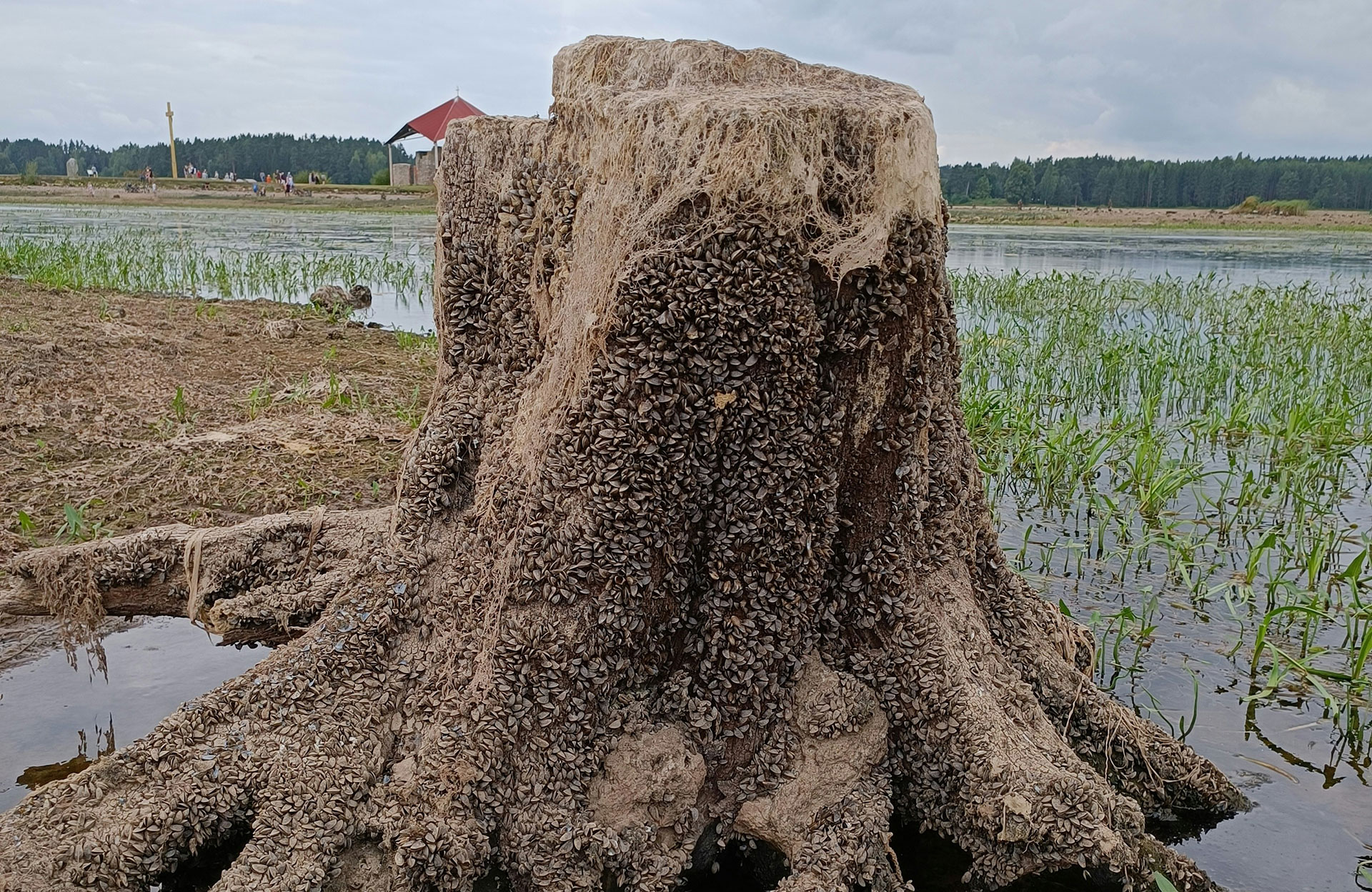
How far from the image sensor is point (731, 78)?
9.25 ft

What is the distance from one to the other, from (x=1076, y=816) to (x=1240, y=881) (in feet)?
2.70

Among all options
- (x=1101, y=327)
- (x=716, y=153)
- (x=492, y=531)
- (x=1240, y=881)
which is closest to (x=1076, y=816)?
(x=1240, y=881)

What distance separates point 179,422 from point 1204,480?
268 inches

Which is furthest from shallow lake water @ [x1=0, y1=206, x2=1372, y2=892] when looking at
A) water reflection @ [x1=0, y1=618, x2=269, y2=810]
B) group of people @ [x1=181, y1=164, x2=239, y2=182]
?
group of people @ [x1=181, y1=164, x2=239, y2=182]

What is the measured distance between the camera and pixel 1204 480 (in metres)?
6.67

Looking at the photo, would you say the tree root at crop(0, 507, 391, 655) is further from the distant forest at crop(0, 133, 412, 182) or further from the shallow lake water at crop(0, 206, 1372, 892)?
the distant forest at crop(0, 133, 412, 182)

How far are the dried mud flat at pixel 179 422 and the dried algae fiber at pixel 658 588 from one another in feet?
6.92

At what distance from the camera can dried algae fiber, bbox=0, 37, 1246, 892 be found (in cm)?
258

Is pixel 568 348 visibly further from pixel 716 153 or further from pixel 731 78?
pixel 731 78

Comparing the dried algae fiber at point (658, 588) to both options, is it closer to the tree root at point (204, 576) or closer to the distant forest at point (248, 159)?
the tree root at point (204, 576)

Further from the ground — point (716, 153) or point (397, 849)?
point (716, 153)

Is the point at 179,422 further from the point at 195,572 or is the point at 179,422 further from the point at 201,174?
the point at 201,174

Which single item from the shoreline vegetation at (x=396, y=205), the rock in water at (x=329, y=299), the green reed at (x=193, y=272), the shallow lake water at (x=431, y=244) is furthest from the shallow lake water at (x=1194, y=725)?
the shoreline vegetation at (x=396, y=205)

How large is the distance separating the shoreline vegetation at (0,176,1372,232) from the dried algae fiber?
37.6 meters
